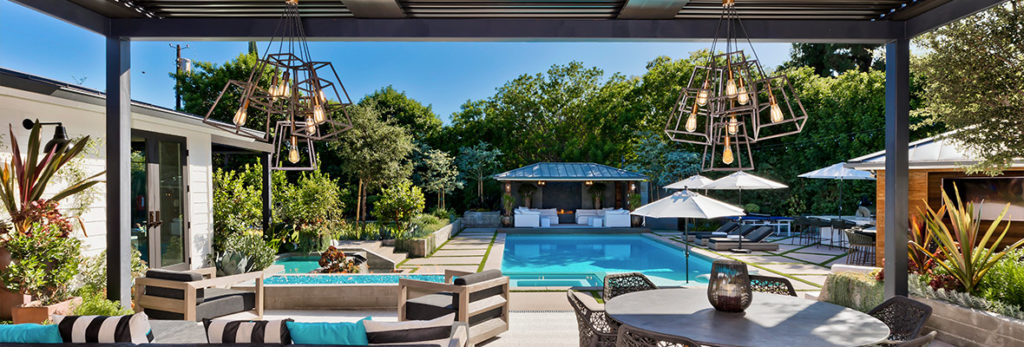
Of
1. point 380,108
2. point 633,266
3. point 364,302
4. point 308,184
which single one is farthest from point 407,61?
point 364,302

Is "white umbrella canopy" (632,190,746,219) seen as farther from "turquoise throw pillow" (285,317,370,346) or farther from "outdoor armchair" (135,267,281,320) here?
"outdoor armchair" (135,267,281,320)

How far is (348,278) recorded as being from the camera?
6438 millimetres

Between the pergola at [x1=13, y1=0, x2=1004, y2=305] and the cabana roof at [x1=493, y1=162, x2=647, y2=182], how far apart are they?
13.2 metres

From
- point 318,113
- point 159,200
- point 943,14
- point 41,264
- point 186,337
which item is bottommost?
point 186,337

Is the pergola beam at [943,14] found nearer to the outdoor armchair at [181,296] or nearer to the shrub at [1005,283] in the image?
the shrub at [1005,283]

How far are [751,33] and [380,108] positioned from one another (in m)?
18.5

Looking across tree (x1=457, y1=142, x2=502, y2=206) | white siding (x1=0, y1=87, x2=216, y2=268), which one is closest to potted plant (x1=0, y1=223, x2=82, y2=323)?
white siding (x1=0, y1=87, x2=216, y2=268)

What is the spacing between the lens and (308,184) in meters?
10.3

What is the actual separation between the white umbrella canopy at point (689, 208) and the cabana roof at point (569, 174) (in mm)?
10191

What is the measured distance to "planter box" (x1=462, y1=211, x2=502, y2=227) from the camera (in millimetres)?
18359

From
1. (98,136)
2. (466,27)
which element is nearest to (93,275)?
(98,136)

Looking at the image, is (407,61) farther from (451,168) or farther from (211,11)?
(211,11)

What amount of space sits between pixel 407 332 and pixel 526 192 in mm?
16439

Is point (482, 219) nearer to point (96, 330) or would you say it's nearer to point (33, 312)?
point (33, 312)
